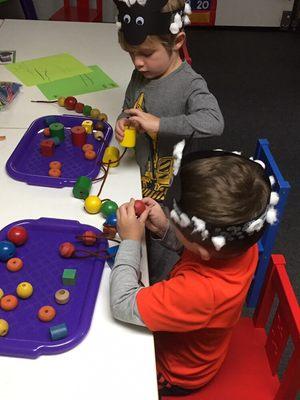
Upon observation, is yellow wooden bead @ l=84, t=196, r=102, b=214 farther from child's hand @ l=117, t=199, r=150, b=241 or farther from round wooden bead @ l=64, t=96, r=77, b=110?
round wooden bead @ l=64, t=96, r=77, b=110

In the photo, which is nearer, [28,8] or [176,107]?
[176,107]

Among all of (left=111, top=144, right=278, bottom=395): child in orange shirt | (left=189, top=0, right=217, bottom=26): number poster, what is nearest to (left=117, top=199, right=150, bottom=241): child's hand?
(left=111, top=144, right=278, bottom=395): child in orange shirt

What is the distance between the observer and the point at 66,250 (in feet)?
2.96

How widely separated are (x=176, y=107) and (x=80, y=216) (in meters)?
0.40

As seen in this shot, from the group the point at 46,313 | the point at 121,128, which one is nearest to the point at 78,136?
the point at 121,128

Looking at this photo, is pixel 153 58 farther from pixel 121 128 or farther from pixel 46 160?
pixel 46 160

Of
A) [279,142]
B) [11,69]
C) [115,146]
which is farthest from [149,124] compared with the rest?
[279,142]

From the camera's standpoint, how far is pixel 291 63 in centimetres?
347

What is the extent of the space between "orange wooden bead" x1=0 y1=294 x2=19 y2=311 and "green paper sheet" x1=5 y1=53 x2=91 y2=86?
3.13ft

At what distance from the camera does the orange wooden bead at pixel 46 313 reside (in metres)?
0.78

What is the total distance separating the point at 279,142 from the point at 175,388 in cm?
202

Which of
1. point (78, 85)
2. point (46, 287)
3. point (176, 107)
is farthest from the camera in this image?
point (78, 85)

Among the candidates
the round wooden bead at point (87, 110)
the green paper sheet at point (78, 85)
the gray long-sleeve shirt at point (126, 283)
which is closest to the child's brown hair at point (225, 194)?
the gray long-sleeve shirt at point (126, 283)

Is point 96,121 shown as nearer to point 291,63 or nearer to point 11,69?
point 11,69
